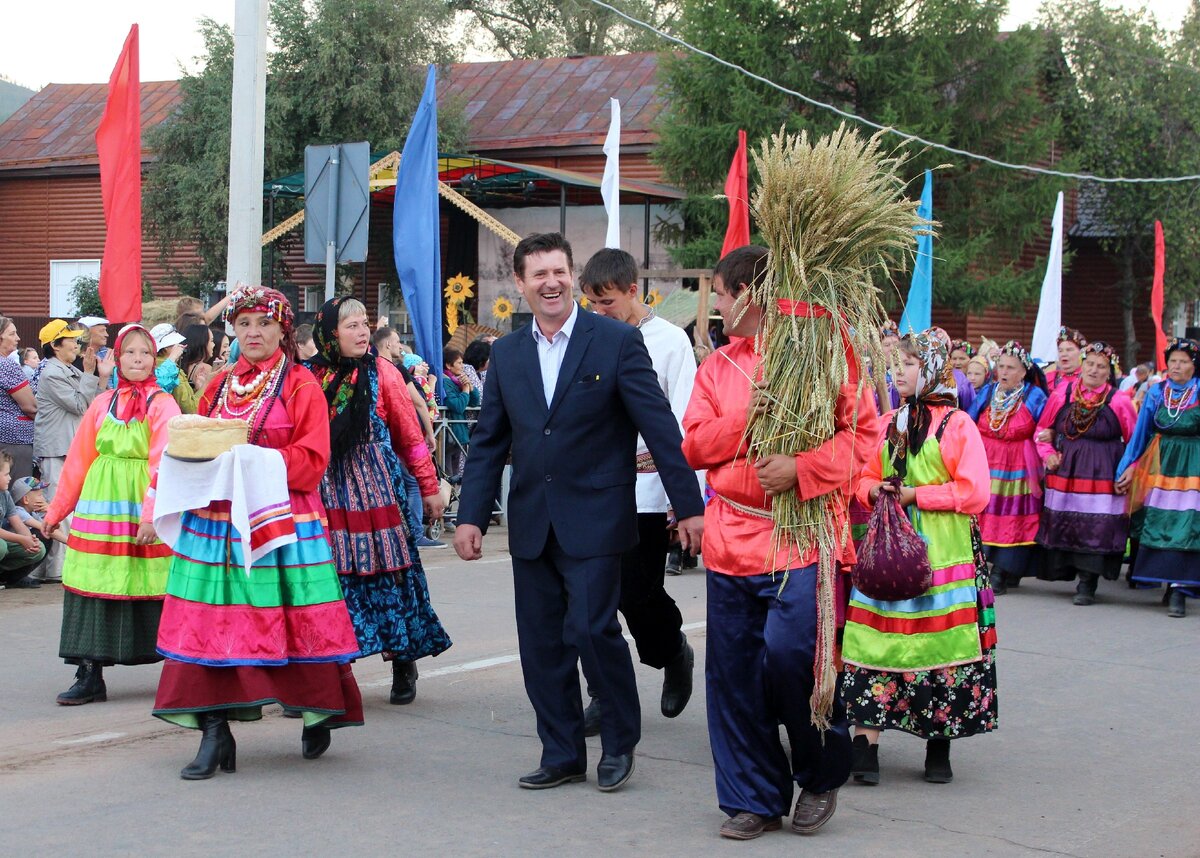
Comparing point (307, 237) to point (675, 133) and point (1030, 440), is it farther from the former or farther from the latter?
point (675, 133)

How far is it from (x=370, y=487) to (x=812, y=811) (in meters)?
2.71

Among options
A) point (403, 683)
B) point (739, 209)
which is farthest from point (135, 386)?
point (739, 209)

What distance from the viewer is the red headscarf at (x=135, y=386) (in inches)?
283

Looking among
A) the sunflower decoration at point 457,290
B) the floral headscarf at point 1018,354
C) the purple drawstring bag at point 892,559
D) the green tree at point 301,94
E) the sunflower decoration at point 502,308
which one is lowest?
the purple drawstring bag at point 892,559

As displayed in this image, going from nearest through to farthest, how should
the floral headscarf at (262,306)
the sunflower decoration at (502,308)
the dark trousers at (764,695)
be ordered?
the dark trousers at (764,695) < the floral headscarf at (262,306) < the sunflower decoration at (502,308)

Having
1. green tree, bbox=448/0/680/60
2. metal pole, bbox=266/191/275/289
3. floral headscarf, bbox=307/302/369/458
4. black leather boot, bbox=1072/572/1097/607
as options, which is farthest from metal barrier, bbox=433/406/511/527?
green tree, bbox=448/0/680/60

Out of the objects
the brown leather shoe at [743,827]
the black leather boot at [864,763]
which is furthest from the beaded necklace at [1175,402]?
the brown leather shoe at [743,827]

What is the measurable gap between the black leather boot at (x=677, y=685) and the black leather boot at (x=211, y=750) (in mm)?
1985

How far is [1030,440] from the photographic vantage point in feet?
38.9

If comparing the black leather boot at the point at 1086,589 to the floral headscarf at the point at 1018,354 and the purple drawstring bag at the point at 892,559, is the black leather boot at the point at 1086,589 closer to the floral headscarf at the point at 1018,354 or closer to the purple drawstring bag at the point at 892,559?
the floral headscarf at the point at 1018,354

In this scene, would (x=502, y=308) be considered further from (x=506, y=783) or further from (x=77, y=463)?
(x=506, y=783)

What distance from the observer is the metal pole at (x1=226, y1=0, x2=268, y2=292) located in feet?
36.4

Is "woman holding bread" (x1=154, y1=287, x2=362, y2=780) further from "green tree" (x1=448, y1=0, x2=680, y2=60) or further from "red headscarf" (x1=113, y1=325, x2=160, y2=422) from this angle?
"green tree" (x1=448, y1=0, x2=680, y2=60)

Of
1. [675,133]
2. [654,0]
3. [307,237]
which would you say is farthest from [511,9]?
[307,237]
